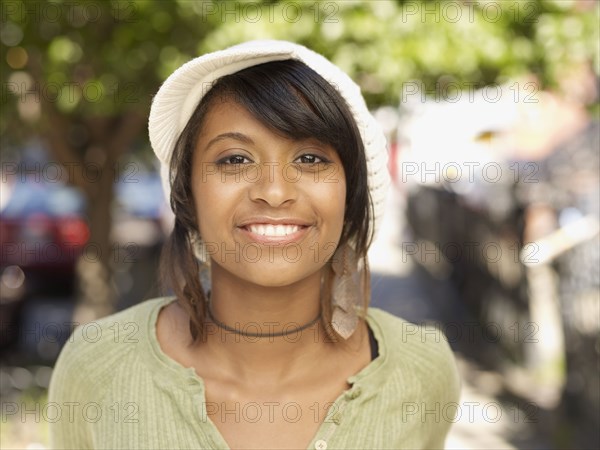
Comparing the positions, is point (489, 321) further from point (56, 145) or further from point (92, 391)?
point (92, 391)

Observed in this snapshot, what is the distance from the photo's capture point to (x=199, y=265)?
2488mm

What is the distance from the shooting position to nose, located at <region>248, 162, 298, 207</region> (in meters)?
2.06

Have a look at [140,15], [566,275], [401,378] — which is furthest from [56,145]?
[401,378]

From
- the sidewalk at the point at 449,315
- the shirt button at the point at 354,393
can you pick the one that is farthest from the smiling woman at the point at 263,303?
the sidewalk at the point at 449,315

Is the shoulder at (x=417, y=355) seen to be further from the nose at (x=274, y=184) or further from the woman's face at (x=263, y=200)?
the nose at (x=274, y=184)

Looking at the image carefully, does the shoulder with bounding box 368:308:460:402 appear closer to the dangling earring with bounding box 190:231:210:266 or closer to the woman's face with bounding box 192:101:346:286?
the woman's face with bounding box 192:101:346:286

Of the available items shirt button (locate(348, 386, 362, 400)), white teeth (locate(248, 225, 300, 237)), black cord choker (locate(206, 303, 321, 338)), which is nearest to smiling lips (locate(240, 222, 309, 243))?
white teeth (locate(248, 225, 300, 237))

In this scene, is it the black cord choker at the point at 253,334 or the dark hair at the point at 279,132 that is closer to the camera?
the dark hair at the point at 279,132

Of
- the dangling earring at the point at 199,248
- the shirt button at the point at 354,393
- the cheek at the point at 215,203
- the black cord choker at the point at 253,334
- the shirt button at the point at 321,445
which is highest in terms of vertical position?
the cheek at the point at 215,203

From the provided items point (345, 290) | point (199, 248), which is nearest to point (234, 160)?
point (199, 248)

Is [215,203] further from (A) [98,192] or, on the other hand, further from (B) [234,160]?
(A) [98,192]

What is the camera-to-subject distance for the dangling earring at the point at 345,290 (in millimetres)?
2416

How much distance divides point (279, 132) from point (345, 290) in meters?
0.56

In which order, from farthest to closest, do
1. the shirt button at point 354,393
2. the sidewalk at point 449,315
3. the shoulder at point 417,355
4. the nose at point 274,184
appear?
the sidewalk at point 449,315 < the shoulder at point 417,355 < the shirt button at point 354,393 < the nose at point 274,184
